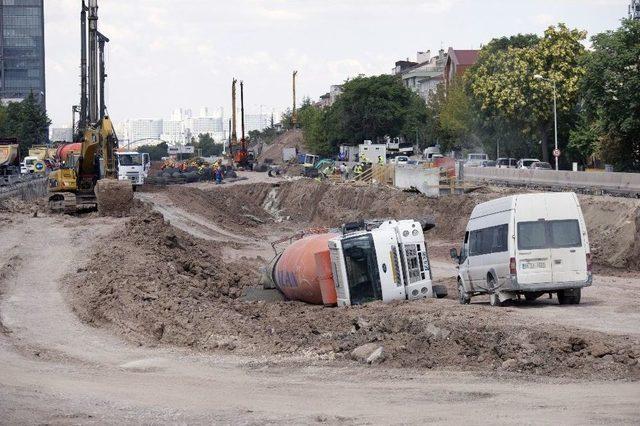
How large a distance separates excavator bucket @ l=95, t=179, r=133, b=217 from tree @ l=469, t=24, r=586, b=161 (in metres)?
41.5

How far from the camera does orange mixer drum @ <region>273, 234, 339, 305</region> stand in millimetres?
28078

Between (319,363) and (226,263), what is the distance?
24.0 metres

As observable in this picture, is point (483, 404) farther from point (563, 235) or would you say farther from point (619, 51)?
point (619, 51)

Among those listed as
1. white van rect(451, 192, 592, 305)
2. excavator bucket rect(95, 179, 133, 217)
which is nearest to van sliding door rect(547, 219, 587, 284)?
white van rect(451, 192, 592, 305)

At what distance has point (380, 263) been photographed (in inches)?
1054

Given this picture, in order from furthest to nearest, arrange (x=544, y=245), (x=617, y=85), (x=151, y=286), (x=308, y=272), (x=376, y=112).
A: (x=376, y=112) → (x=617, y=85) → (x=308, y=272) → (x=151, y=286) → (x=544, y=245)

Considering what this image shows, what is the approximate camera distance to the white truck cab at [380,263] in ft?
87.7

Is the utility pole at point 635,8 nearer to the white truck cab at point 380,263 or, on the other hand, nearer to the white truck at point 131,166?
the white truck at point 131,166

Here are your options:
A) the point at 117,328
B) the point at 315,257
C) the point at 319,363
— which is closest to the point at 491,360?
the point at 319,363

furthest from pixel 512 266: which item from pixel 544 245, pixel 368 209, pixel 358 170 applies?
pixel 358 170

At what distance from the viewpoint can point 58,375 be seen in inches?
A: 716

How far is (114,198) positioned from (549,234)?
2837cm

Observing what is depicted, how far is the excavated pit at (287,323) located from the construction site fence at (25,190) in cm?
2521

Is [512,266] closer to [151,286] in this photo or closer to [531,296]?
[531,296]
